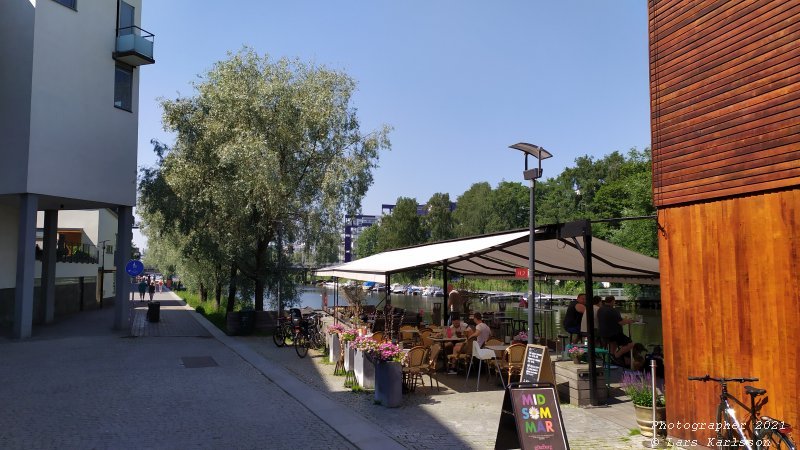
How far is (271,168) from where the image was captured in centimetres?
1944

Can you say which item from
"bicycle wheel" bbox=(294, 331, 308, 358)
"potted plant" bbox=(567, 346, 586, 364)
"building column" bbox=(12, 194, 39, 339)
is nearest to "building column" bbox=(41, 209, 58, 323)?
"building column" bbox=(12, 194, 39, 339)

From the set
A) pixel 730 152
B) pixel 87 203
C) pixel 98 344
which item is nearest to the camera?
pixel 730 152

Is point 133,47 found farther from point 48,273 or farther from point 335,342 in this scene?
point 335,342

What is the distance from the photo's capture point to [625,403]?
909 centimetres

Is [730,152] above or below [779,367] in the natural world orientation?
above

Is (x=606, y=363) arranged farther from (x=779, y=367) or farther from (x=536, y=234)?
(x=779, y=367)

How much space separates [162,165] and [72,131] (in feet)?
11.4

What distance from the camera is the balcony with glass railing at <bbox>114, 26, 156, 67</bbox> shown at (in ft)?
71.0

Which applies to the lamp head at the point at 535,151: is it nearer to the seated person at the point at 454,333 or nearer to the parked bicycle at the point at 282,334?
the seated person at the point at 454,333

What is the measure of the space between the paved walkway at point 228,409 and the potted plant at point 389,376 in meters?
0.18

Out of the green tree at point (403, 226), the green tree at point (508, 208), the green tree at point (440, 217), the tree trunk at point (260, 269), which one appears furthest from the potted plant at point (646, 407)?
the green tree at point (440, 217)

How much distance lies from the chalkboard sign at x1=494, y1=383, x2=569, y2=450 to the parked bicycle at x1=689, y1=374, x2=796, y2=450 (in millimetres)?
1486

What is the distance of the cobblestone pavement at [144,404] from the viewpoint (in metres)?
7.32

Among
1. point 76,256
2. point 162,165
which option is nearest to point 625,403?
point 162,165
